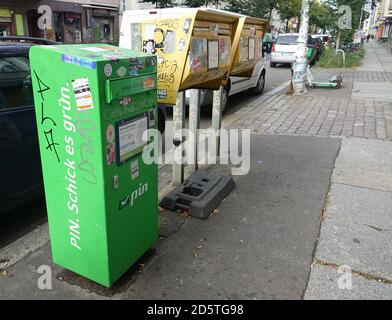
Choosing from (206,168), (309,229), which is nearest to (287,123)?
(206,168)

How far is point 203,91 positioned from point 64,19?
63.5 feet

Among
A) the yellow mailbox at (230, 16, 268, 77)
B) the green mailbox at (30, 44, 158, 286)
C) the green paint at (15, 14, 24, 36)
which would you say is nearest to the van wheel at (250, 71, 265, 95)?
the yellow mailbox at (230, 16, 268, 77)

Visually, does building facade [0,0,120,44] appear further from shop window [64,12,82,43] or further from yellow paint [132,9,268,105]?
yellow paint [132,9,268,105]

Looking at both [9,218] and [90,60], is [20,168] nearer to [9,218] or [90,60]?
[9,218]

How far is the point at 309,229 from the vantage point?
3.37 metres

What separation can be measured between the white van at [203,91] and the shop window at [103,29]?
1861cm

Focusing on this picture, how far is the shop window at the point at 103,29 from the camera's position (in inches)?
1018

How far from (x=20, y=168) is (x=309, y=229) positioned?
8.78 ft

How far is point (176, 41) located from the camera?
3.27 m

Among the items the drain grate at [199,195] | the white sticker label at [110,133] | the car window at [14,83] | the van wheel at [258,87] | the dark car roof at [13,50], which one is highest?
the dark car roof at [13,50]

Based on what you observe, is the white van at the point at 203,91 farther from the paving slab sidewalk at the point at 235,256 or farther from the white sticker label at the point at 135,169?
the paving slab sidewalk at the point at 235,256

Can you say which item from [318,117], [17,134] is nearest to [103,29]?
[318,117]

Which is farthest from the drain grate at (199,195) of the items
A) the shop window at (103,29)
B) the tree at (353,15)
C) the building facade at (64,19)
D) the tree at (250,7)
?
the tree at (250,7)

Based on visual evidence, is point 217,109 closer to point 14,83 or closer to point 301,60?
point 14,83
